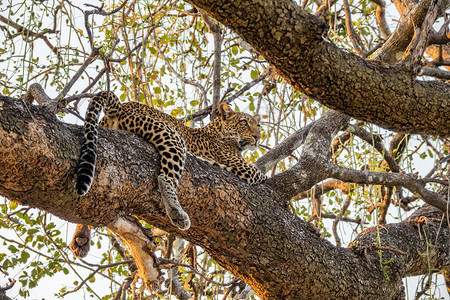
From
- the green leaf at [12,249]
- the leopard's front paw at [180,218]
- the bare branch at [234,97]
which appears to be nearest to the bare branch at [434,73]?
the leopard's front paw at [180,218]

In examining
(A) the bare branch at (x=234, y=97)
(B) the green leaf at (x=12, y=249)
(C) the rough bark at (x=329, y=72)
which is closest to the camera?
(C) the rough bark at (x=329, y=72)

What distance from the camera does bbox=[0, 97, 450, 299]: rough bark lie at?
9.70ft

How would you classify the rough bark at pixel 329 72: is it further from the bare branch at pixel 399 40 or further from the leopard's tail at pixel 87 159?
the bare branch at pixel 399 40

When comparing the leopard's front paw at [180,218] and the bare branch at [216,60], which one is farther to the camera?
the bare branch at [216,60]

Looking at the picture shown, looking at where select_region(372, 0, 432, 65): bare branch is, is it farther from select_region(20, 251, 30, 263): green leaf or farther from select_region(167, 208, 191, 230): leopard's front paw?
select_region(20, 251, 30, 263): green leaf

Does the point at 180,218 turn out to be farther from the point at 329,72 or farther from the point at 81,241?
the point at 329,72

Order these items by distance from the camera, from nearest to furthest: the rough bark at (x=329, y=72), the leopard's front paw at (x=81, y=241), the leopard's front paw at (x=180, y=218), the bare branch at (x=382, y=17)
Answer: the rough bark at (x=329, y=72) < the leopard's front paw at (x=180, y=218) < the leopard's front paw at (x=81, y=241) < the bare branch at (x=382, y=17)

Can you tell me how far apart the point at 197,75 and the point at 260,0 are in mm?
4037

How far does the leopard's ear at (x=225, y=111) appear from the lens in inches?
256

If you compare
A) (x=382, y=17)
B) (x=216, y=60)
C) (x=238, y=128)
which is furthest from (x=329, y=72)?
(x=382, y=17)

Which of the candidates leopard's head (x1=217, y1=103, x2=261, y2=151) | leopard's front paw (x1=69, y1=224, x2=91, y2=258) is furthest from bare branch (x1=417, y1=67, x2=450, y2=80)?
leopard's front paw (x1=69, y1=224, x2=91, y2=258)

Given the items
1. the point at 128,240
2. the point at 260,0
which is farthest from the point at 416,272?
the point at 260,0

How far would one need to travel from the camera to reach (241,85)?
6695 mm

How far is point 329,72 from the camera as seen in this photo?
11.4 ft
